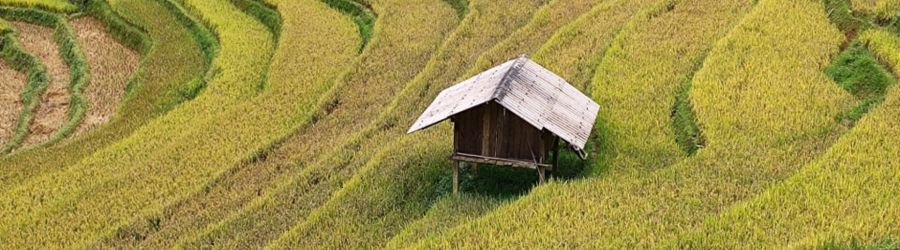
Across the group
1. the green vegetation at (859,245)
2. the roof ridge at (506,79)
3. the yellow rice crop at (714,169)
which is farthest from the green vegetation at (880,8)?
the green vegetation at (859,245)

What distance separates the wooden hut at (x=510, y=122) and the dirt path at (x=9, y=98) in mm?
10313

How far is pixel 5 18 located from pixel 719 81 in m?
19.5

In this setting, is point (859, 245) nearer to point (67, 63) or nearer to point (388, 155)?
point (388, 155)

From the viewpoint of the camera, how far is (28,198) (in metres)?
12.9

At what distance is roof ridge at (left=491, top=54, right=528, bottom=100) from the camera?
10.0 meters

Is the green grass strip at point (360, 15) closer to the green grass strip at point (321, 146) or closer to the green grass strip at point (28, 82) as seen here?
the green grass strip at point (321, 146)

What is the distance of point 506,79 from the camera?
412 inches


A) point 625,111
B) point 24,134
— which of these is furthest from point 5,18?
point 625,111

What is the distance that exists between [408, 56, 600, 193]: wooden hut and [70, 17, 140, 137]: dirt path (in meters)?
9.15

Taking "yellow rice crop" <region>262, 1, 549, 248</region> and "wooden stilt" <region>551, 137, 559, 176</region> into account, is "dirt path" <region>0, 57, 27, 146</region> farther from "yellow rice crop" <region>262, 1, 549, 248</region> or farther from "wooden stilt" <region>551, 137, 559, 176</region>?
"wooden stilt" <region>551, 137, 559, 176</region>

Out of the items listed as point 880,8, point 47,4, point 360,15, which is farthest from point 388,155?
point 47,4

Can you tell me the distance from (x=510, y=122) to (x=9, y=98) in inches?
523

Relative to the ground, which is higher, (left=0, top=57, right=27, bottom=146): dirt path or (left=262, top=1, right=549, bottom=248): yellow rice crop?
(left=262, top=1, right=549, bottom=248): yellow rice crop

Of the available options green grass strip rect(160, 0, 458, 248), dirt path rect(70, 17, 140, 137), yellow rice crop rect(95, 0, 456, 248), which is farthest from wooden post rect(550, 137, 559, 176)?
dirt path rect(70, 17, 140, 137)
